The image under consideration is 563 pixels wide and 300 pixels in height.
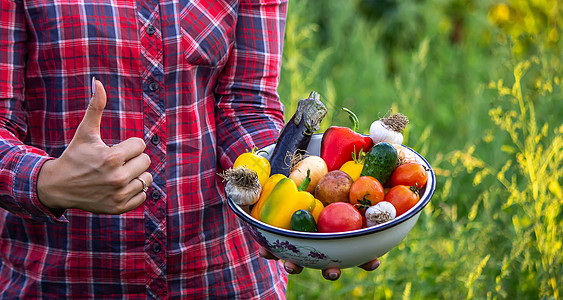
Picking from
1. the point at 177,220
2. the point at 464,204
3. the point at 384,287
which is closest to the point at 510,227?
the point at 384,287

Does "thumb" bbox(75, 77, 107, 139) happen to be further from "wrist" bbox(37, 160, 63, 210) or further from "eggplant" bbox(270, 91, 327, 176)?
"eggplant" bbox(270, 91, 327, 176)

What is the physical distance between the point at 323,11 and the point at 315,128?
12.2ft

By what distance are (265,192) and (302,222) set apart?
175 mm

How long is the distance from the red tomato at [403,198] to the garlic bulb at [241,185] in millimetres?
317

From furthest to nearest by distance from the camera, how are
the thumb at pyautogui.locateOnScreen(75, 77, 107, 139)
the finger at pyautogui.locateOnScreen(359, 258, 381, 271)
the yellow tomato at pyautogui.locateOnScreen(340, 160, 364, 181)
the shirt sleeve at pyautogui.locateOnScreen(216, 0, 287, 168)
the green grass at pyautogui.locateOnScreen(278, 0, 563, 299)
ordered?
the green grass at pyautogui.locateOnScreen(278, 0, 563, 299), the shirt sleeve at pyautogui.locateOnScreen(216, 0, 287, 168), the yellow tomato at pyautogui.locateOnScreen(340, 160, 364, 181), the finger at pyautogui.locateOnScreen(359, 258, 381, 271), the thumb at pyautogui.locateOnScreen(75, 77, 107, 139)

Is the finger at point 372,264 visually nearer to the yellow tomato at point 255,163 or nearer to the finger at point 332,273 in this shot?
the finger at point 332,273

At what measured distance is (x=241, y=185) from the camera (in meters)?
1.40

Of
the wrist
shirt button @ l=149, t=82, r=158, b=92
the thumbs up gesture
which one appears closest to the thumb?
the thumbs up gesture

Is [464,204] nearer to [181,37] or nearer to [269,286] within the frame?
[269,286]

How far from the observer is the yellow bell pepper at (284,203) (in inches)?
53.4

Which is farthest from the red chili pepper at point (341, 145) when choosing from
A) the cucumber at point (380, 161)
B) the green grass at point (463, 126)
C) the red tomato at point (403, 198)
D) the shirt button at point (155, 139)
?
the green grass at point (463, 126)

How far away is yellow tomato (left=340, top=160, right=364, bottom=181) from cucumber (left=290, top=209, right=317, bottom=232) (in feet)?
0.70

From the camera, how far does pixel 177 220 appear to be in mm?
1549

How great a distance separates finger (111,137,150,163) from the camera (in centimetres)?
121
